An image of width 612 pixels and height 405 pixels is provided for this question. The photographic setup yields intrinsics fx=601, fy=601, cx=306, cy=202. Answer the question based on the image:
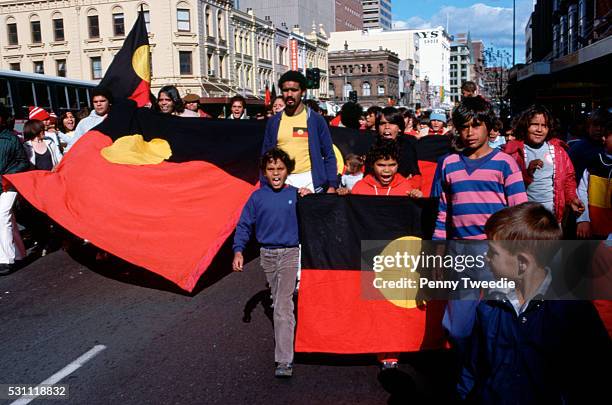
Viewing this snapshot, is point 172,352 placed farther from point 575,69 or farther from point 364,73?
point 364,73

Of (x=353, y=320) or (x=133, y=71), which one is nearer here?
(x=353, y=320)

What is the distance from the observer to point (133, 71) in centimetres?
861

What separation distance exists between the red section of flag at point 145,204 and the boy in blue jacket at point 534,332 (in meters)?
3.81

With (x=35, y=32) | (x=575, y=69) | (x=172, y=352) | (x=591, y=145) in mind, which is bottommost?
(x=172, y=352)

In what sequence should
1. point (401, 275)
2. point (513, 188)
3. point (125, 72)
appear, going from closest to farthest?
point (513, 188)
point (401, 275)
point (125, 72)

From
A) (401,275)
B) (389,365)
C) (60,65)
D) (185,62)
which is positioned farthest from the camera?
(60,65)

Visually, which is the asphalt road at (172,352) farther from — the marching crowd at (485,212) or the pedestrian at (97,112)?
the pedestrian at (97,112)

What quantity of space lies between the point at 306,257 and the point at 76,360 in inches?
77.3

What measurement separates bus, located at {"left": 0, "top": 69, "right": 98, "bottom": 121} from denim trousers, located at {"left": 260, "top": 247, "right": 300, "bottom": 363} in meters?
17.7

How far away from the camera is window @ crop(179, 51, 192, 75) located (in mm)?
48969

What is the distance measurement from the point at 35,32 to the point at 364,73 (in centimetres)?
7070

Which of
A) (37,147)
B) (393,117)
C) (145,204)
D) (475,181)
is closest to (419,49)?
(37,147)

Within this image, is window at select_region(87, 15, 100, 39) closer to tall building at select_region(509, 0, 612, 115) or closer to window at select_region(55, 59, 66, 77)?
window at select_region(55, 59, 66, 77)

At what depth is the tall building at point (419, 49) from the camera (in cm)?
12962
